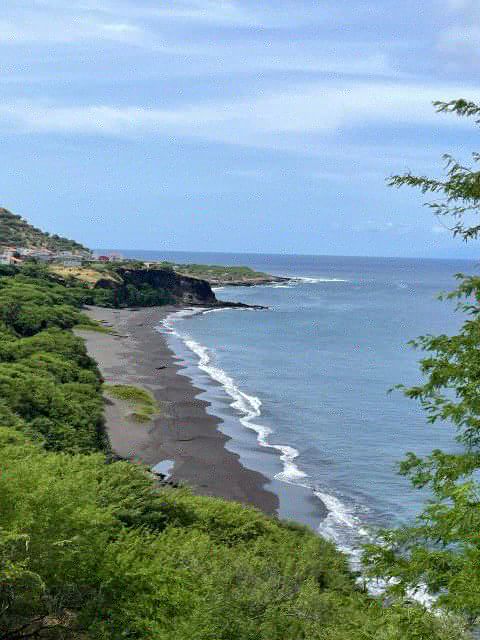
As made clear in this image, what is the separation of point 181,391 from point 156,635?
1781 inches

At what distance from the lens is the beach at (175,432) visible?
3575cm

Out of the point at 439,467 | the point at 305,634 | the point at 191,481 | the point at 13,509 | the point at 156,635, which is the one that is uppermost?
the point at 439,467

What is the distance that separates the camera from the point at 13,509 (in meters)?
14.6

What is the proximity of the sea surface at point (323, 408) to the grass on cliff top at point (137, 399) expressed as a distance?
4989 mm

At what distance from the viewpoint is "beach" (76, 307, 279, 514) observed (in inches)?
1407

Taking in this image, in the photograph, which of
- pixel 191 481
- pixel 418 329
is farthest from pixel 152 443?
pixel 418 329

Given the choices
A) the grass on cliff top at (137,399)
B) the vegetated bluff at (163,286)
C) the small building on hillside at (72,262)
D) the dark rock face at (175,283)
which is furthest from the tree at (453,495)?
the small building on hillside at (72,262)

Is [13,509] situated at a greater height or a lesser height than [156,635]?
greater

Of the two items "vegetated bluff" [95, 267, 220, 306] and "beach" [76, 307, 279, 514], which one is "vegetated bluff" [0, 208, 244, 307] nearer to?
"vegetated bluff" [95, 267, 220, 306]

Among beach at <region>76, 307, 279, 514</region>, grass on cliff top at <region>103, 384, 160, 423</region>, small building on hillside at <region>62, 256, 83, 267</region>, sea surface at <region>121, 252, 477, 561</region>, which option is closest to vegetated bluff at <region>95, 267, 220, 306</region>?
small building on hillside at <region>62, 256, 83, 267</region>

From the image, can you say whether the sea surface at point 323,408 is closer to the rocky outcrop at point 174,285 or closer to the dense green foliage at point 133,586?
the dense green foliage at point 133,586

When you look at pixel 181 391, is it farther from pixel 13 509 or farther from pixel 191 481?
pixel 13 509

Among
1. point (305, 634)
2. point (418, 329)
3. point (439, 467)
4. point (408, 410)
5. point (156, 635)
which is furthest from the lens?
point (418, 329)

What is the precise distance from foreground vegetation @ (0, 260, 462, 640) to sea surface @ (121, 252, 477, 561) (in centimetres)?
298
